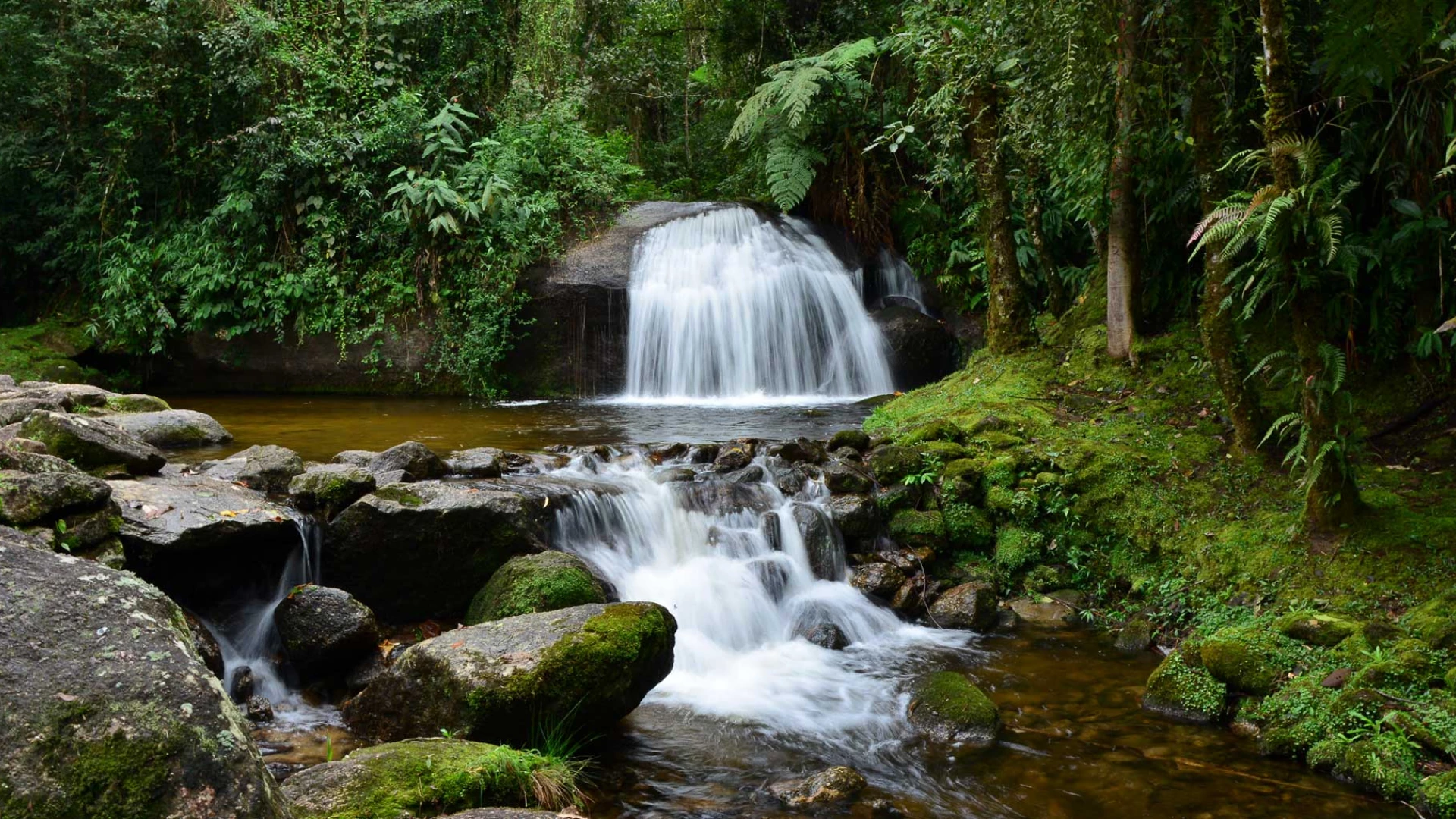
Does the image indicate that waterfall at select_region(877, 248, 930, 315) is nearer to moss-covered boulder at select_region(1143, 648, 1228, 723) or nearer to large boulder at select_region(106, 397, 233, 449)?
Answer: large boulder at select_region(106, 397, 233, 449)

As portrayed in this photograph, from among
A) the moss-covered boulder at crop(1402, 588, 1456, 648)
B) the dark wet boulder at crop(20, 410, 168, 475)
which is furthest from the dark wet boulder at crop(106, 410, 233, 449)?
the moss-covered boulder at crop(1402, 588, 1456, 648)

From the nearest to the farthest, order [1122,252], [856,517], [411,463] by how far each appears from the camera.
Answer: [856,517] < [411,463] < [1122,252]

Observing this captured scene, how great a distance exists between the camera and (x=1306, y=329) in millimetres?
5191

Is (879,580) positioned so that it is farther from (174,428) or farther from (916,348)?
(916,348)

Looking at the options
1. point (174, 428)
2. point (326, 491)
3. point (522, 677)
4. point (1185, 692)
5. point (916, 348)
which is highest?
point (916, 348)

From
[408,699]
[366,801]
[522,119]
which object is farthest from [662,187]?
[366,801]

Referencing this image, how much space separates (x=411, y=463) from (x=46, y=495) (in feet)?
8.79

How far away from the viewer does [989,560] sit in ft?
22.2

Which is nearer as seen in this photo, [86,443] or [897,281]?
[86,443]

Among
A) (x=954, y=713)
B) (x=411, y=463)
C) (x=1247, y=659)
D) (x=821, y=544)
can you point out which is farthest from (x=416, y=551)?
(x=1247, y=659)

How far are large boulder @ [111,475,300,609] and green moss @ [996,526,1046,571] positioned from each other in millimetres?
4537

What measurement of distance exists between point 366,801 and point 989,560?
186 inches

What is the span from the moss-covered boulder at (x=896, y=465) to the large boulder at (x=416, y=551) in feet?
9.33

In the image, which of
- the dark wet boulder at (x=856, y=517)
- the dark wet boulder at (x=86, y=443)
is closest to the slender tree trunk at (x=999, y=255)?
the dark wet boulder at (x=856, y=517)
